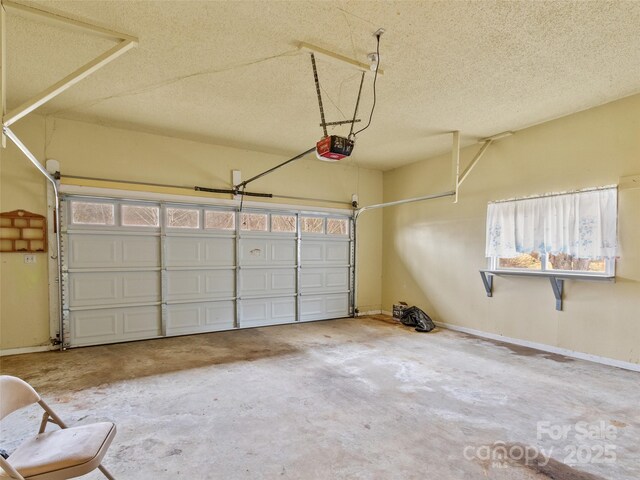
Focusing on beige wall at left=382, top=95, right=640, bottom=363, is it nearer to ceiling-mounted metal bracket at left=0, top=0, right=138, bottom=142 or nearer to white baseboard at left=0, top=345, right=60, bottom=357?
ceiling-mounted metal bracket at left=0, top=0, right=138, bottom=142

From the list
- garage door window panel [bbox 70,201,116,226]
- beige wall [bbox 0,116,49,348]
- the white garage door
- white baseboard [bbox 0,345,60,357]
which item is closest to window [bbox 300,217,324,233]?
the white garage door

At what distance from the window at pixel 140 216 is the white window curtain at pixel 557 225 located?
203 inches

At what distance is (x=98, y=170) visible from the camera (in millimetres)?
4523

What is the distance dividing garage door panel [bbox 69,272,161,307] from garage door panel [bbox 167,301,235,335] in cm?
38

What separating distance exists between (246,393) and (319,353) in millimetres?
1395

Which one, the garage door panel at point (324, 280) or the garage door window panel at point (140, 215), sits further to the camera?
the garage door panel at point (324, 280)

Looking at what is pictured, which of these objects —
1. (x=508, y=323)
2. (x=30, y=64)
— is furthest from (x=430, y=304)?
(x=30, y=64)

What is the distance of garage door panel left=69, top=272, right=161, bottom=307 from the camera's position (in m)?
4.38

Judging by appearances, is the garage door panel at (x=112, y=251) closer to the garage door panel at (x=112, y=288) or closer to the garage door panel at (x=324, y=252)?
the garage door panel at (x=112, y=288)

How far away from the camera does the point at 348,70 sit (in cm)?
305

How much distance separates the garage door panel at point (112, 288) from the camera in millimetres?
4375

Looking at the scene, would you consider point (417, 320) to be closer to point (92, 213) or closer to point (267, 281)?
point (267, 281)

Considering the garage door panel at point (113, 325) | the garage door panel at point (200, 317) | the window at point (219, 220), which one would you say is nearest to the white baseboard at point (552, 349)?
the garage door panel at point (200, 317)

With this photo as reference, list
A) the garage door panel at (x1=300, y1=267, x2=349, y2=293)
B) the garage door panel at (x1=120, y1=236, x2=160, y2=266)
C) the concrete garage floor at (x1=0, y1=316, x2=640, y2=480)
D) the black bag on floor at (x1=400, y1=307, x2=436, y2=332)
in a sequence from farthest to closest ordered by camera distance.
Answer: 1. the garage door panel at (x1=300, y1=267, x2=349, y2=293)
2. the black bag on floor at (x1=400, y1=307, x2=436, y2=332)
3. the garage door panel at (x1=120, y1=236, x2=160, y2=266)
4. the concrete garage floor at (x1=0, y1=316, x2=640, y2=480)
